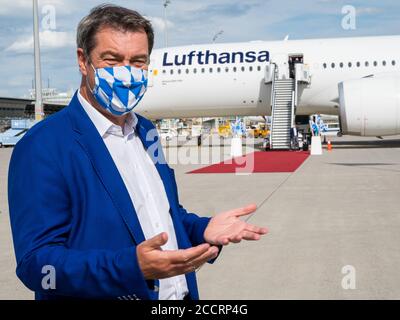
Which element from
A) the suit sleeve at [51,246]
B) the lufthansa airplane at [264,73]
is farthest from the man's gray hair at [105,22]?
the lufthansa airplane at [264,73]

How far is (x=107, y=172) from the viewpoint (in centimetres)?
185

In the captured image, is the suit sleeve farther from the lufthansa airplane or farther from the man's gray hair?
the lufthansa airplane

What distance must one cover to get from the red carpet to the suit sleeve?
43.6 feet

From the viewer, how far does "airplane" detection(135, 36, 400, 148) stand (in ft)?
75.6

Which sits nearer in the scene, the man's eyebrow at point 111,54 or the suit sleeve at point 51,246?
the suit sleeve at point 51,246

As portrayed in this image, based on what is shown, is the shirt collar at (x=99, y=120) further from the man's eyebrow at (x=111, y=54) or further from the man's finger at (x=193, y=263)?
the man's finger at (x=193, y=263)

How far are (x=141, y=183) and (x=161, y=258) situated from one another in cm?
47

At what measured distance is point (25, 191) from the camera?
1733 mm

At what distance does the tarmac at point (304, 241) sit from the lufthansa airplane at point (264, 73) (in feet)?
35.2

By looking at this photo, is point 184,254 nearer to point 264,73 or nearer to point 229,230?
point 229,230

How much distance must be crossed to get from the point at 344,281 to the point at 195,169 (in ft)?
38.6

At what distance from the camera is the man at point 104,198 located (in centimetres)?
163

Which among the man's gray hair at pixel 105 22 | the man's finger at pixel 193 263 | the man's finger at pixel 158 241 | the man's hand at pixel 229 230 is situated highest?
the man's gray hair at pixel 105 22

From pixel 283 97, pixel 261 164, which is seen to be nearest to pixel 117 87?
pixel 261 164
